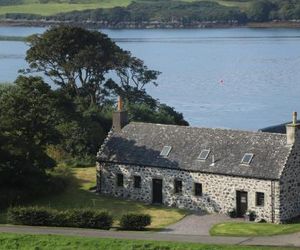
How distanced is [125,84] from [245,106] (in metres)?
30.4

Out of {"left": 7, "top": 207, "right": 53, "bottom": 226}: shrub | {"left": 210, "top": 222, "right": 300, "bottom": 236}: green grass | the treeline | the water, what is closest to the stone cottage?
{"left": 210, "top": 222, "right": 300, "bottom": 236}: green grass

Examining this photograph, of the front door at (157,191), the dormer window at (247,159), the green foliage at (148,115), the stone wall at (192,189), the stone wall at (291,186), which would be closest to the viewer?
Answer: the stone wall at (291,186)

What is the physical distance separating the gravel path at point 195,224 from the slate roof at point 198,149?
2.53 metres

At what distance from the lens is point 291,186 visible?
45250 mm

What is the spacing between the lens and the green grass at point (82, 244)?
34.2 m

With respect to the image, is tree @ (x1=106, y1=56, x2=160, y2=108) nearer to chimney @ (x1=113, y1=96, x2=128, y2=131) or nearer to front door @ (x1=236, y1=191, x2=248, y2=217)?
chimney @ (x1=113, y1=96, x2=128, y2=131)

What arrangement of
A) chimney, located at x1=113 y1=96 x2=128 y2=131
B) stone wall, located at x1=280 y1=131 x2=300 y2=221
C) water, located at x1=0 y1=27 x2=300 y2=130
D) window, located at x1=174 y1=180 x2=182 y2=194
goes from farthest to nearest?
water, located at x1=0 y1=27 x2=300 y2=130
chimney, located at x1=113 y1=96 x2=128 y2=131
window, located at x1=174 y1=180 x2=182 y2=194
stone wall, located at x1=280 y1=131 x2=300 y2=221

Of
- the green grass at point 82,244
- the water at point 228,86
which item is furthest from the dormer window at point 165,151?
the water at point 228,86

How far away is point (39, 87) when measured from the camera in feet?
177

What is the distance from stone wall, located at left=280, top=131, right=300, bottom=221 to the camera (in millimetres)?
44625

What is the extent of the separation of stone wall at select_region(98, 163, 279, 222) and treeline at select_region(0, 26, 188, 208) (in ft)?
11.4

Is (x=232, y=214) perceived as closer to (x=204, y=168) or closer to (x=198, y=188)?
(x=198, y=188)

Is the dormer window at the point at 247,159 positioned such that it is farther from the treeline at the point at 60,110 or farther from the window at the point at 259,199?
the treeline at the point at 60,110

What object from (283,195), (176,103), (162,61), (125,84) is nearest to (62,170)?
(283,195)
